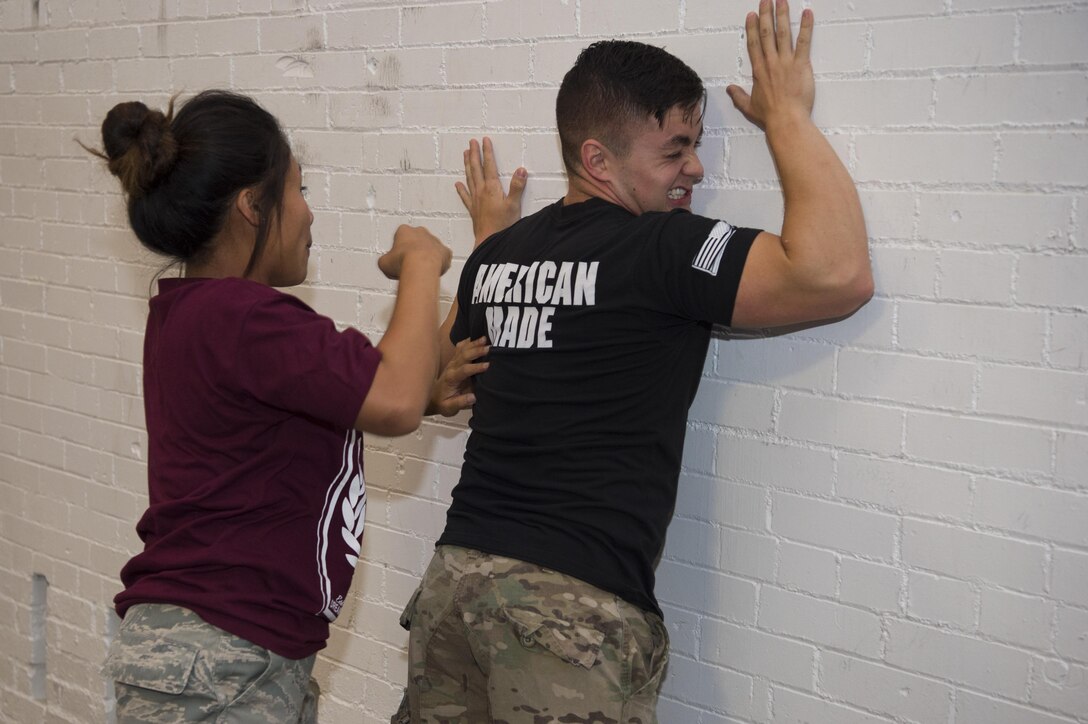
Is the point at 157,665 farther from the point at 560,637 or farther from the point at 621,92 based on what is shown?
the point at 621,92

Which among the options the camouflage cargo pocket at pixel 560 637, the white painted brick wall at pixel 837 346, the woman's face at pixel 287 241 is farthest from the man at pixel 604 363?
the woman's face at pixel 287 241

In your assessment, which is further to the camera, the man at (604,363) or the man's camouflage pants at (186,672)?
the man at (604,363)

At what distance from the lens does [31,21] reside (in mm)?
3262

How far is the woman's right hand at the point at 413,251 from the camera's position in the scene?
1.71m

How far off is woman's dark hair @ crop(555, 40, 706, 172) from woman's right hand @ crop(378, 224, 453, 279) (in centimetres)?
37

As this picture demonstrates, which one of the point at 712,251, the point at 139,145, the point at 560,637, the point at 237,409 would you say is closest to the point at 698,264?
the point at 712,251

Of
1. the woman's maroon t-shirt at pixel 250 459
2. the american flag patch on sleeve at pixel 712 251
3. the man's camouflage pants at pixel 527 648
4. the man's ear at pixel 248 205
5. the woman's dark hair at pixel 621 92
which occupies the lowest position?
the man's camouflage pants at pixel 527 648

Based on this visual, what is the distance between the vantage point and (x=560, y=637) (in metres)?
1.68

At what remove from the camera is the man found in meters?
1.70

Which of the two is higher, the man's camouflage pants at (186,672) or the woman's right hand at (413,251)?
the woman's right hand at (413,251)

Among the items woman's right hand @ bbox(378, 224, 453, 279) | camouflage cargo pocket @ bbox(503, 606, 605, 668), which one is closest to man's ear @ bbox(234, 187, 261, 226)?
woman's right hand @ bbox(378, 224, 453, 279)

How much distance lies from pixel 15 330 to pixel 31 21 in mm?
980

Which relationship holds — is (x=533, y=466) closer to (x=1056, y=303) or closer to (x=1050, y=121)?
(x=1056, y=303)

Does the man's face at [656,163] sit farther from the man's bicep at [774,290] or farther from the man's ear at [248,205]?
the man's ear at [248,205]
